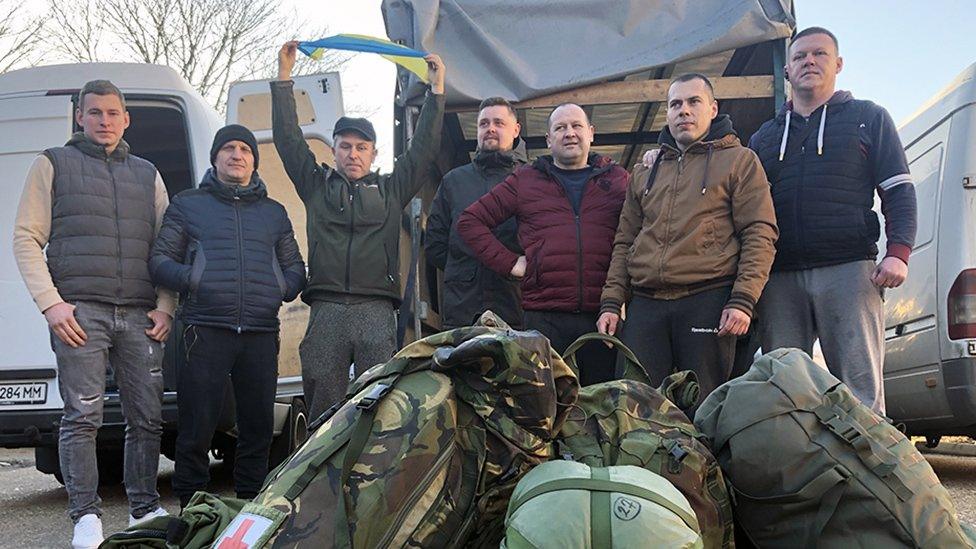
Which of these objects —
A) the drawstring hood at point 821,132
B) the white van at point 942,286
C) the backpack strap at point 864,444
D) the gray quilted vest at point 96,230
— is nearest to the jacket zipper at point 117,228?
the gray quilted vest at point 96,230

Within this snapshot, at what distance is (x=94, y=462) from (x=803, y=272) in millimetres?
3242

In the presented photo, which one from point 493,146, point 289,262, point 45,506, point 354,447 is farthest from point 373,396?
point 45,506

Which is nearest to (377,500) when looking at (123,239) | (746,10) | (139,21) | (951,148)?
(123,239)

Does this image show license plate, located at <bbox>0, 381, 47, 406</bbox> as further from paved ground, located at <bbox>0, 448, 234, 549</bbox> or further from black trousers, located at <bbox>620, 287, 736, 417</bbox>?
black trousers, located at <bbox>620, 287, 736, 417</bbox>

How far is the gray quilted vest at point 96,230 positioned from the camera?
3812mm

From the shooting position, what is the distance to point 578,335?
373cm

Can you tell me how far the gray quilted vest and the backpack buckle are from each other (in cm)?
217

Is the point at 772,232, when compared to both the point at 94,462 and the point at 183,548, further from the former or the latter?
the point at 94,462

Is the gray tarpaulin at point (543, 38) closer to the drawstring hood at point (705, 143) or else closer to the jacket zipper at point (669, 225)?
the drawstring hood at point (705, 143)

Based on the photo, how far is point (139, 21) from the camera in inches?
807

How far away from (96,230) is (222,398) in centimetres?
97

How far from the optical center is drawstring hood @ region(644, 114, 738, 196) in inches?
140

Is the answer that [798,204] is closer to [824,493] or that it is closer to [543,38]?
[824,493]

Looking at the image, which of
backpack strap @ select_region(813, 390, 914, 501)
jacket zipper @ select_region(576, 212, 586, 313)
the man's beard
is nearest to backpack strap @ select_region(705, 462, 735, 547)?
backpack strap @ select_region(813, 390, 914, 501)
